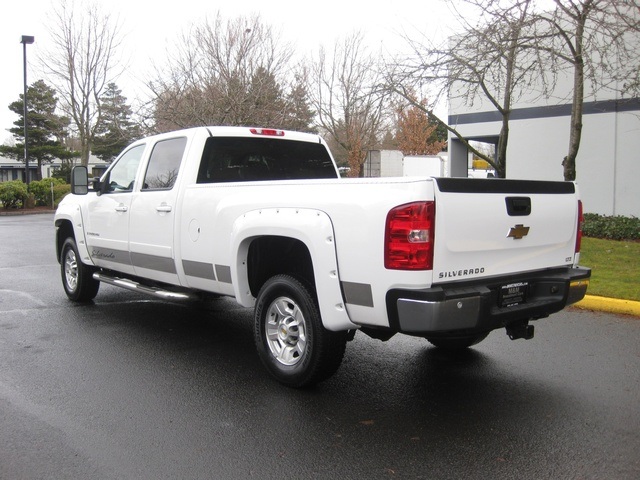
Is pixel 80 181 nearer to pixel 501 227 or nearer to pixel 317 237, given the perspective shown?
pixel 317 237

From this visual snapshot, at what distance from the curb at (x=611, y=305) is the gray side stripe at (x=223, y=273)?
188 inches

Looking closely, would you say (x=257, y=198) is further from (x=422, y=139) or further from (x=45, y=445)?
(x=422, y=139)

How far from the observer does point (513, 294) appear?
164 inches

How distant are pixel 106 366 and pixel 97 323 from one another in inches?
65.3

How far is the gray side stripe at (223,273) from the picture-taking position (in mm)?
4953

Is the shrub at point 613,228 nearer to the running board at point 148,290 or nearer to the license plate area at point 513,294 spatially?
the license plate area at point 513,294

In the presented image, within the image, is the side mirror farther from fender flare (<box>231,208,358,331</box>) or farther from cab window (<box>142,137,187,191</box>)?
fender flare (<box>231,208,358,331</box>)

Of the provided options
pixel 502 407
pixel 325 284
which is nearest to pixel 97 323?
pixel 325 284

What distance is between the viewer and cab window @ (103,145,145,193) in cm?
664

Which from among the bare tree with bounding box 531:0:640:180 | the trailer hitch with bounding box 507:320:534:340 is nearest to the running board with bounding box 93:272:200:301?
the trailer hitch with bounding box 507:320:534:340

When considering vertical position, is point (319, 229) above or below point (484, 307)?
above

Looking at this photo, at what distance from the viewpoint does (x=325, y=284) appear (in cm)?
411

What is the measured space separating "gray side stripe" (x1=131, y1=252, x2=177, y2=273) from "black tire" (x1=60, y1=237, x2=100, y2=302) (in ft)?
5.15

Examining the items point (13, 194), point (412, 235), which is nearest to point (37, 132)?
point (13, 194)
